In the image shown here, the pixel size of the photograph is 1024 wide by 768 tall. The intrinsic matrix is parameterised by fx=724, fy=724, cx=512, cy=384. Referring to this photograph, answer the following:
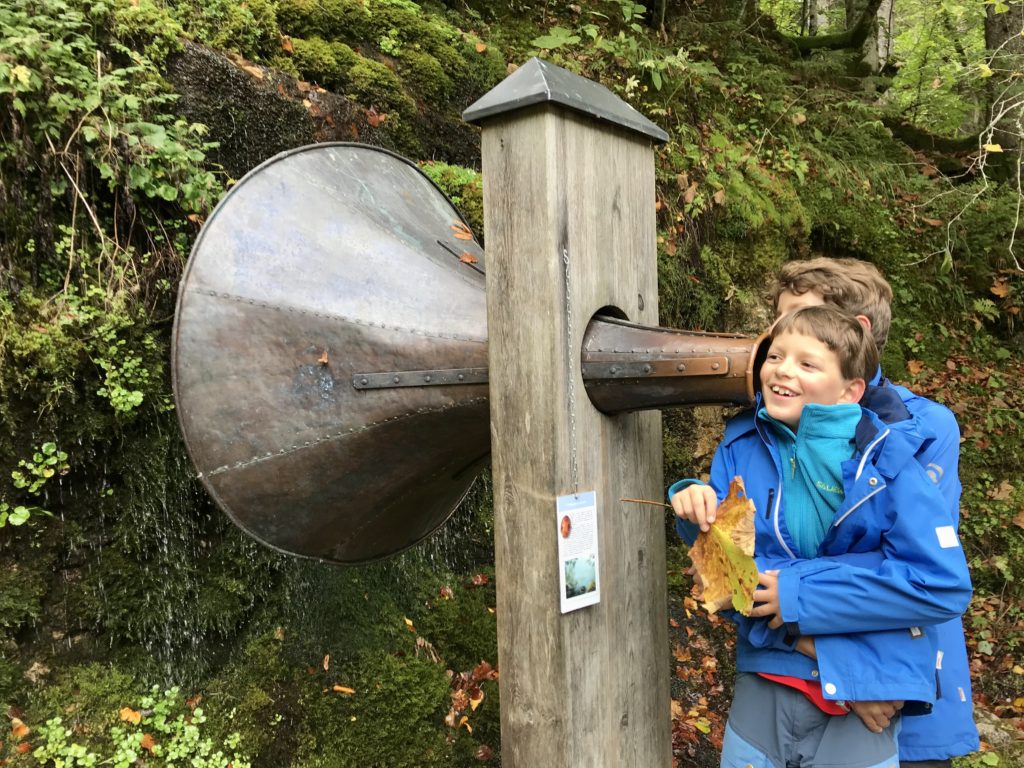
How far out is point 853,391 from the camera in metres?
1.88

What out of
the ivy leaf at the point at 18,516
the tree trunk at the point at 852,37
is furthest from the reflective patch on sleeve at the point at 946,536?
the tree trunk at the point at 852,37

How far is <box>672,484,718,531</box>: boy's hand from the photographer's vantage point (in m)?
1.77

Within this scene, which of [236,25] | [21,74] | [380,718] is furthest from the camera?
[236,25]

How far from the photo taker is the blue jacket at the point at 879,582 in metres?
1.68

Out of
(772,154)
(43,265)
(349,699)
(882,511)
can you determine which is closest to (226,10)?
(43,265)

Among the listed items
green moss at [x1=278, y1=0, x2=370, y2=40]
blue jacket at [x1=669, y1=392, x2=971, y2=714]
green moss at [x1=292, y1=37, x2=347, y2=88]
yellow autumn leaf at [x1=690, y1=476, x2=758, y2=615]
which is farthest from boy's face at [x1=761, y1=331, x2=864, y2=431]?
green moss at [x1=278, y1=0, x2=370, y2=40]

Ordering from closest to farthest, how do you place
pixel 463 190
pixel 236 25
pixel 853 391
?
pixel 853 391
pixel 236 25
pixel 463 190

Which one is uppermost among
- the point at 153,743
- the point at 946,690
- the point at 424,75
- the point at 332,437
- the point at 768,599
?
the point at 424,75

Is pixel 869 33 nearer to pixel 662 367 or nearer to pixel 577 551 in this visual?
pixel 662 367

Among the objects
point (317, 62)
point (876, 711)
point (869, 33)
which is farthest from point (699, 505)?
point (869, 33)

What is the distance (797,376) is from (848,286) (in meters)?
0.56

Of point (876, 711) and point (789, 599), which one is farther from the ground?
point (789, 599)

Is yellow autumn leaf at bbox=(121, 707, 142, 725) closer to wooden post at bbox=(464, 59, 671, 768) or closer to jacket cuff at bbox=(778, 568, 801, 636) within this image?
wooden post at bbox=(464, 59, 671, 768)

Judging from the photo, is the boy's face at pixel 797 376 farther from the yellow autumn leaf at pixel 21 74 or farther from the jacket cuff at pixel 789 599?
the yellow autumn leaf at pixel 21 74
